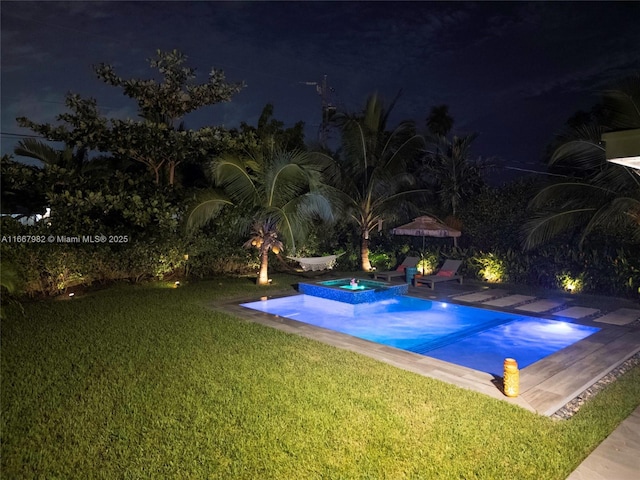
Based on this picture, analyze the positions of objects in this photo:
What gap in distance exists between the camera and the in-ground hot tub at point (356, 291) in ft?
34.0

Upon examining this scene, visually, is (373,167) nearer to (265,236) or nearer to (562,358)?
(265,236)

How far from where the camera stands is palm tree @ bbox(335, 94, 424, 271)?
14.9 m

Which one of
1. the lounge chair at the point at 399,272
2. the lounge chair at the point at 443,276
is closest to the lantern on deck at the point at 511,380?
the lounge chair at the point at 443,276

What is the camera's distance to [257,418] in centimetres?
399

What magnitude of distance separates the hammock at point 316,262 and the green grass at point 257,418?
300 inches

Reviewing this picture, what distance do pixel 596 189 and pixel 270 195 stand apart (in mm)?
7964

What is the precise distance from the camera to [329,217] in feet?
41.5

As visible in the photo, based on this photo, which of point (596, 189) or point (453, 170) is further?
point (453, 170)

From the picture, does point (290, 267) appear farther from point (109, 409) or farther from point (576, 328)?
point (109, 409)

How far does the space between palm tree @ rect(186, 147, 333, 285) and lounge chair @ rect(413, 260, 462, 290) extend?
3391 mm

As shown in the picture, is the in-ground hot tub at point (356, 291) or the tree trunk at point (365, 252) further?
the tree trunk at point (365, 252)

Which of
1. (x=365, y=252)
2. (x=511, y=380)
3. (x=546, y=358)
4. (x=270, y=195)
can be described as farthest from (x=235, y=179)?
(x=511, y=380)

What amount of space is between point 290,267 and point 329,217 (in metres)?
3.61

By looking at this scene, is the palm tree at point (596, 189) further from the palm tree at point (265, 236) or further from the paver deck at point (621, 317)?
the palm tree at point (265, 236)
